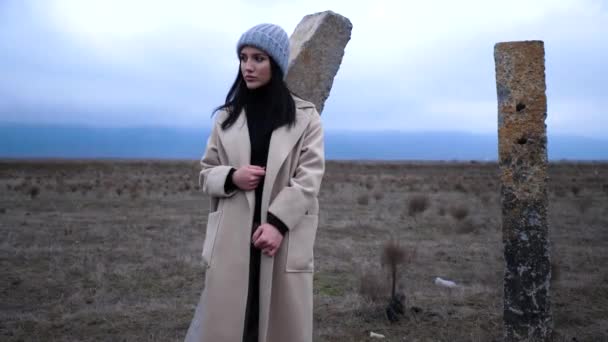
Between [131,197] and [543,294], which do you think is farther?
[131,197]

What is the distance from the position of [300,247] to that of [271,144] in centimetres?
46

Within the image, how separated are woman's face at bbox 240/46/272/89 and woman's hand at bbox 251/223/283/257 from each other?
0.67m

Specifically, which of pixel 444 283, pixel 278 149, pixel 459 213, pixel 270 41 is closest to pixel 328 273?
pixel 444 283

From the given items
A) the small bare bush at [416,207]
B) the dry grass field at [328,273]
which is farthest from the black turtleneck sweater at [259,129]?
the small bare bush at [416,207]

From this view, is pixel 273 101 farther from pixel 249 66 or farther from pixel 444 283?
pixel 444 283

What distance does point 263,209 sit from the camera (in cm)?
214

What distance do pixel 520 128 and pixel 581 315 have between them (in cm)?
249

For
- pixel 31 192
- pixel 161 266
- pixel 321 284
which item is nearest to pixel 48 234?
pixel 161 266

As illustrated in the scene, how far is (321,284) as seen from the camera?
6559 mm

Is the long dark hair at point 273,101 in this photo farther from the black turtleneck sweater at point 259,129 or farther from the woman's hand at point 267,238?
the woman's hand at point 267,238

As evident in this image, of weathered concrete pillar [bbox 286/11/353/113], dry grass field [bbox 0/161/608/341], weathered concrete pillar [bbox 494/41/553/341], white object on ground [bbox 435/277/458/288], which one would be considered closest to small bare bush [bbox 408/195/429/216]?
dry grass field [bbox 0/161/608/341]

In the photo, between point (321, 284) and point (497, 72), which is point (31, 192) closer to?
point (321, 284)

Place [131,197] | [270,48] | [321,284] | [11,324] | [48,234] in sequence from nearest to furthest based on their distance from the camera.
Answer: [270,48] < [11,324] < [321,284] < [48,234] < [131,197]

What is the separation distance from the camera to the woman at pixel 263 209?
2117mm
